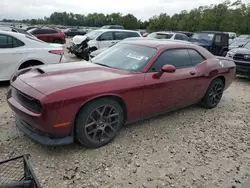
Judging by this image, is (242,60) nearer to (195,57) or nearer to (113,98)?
(195,57)

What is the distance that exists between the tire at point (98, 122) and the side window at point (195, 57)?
206 centimetres

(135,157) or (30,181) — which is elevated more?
(30,181)

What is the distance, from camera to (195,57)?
4.85 meters

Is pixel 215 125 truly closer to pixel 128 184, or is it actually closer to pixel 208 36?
pixel 128 184

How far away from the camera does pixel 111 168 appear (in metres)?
3.05

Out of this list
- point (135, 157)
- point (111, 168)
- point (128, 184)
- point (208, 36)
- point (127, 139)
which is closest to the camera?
point (128, 184)

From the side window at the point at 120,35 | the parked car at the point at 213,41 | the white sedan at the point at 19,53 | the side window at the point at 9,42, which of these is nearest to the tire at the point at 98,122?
the white sedan at the point at 19,53

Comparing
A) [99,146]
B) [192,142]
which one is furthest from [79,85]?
[192,142]

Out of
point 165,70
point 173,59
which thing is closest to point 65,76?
point 165,70

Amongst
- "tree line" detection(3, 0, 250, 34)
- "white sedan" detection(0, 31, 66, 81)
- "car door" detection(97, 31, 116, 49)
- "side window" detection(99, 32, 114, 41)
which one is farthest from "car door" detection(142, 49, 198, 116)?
"tree line" detection(3, 0, 250, 34)

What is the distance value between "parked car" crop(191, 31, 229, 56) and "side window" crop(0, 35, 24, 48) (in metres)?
9.67

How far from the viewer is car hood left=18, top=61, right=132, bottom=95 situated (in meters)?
3.08

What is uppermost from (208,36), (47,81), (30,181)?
(208,36)

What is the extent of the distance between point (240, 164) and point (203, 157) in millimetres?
496
